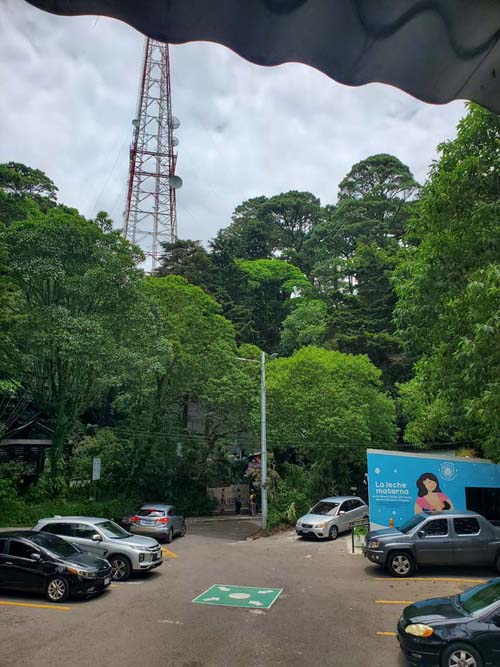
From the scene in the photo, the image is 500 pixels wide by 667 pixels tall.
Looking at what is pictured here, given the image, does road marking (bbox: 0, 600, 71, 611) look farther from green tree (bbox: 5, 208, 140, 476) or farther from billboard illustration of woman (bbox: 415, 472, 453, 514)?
billboard illustration of woman (bbox: 415, 472, 453, 514)

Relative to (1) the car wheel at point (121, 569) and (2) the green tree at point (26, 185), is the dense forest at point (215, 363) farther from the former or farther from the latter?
(1) the car wheel at point (121, 569)

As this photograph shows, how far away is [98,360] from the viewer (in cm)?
2162

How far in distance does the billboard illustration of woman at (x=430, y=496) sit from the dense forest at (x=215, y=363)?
1.51 metres

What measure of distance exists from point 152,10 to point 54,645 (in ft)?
29.6

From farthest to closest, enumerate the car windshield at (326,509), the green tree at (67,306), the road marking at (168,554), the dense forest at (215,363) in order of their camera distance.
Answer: the car windshield at (326,509) → the green tree at (67,306) → the road marking at (168,554) → the dense forest at (215,363)

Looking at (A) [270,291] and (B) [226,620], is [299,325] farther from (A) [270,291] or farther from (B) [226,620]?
(B) [226,620]

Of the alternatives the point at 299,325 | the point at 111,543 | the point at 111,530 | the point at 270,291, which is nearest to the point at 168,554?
the point at 111,530

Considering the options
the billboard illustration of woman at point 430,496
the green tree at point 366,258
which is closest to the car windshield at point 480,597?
the billboard illustration of woman at point 430,496

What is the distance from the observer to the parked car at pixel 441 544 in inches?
513

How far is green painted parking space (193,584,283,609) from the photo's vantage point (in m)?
10.7

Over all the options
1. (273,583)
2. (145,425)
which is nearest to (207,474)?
(145,425)

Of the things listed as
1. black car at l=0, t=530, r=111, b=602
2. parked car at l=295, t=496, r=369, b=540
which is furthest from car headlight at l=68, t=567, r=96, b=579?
parked car at l=295, t=496, r=369, b=540

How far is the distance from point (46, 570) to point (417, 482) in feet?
39.3

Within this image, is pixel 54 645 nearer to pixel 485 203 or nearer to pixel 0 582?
pixel 0 582
